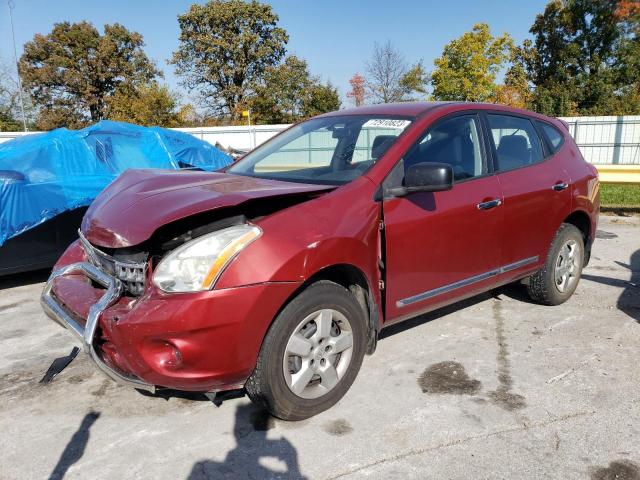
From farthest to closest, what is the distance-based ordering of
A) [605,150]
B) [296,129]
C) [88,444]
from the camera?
[605,150] → [296,129] → [88,444]

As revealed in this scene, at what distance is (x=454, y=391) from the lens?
315 cm

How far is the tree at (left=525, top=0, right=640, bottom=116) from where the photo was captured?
3331cm

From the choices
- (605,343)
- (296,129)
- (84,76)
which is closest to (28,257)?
(296,129)

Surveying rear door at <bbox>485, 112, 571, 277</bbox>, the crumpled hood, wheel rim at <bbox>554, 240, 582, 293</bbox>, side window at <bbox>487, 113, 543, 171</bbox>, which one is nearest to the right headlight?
the crumpled hood

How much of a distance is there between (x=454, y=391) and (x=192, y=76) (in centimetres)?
4345

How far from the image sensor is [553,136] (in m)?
4.54

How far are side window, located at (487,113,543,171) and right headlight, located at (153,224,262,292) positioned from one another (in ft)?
7.48

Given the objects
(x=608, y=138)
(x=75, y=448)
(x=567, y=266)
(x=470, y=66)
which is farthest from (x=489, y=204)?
(x=470, y=66)

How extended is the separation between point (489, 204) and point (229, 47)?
1601 inches

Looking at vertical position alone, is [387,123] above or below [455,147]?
above

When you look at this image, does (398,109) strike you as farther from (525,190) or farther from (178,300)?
(178,300)

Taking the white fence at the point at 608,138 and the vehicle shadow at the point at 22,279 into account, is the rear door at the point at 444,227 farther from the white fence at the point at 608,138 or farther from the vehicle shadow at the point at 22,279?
the white fence at the point at 608,138

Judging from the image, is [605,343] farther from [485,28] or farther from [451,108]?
[485,28]

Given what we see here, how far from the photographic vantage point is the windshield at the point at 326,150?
3287mm
